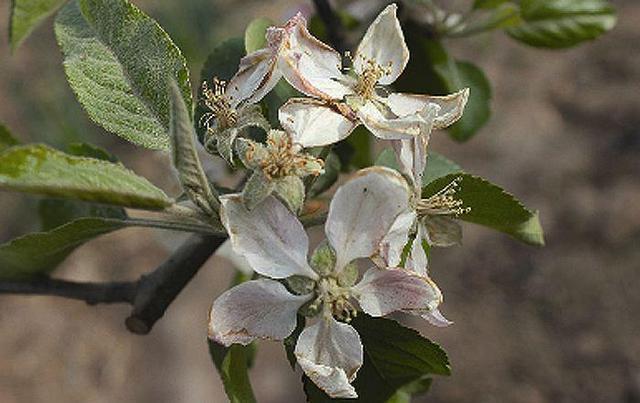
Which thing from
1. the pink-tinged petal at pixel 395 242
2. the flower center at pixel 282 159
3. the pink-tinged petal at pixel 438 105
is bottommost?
the pink-tinged petal at pixel 395 242

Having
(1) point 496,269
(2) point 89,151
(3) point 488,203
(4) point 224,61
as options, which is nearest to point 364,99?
(3) point 488,203

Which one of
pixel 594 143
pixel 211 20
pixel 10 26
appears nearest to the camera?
pixel 10 26

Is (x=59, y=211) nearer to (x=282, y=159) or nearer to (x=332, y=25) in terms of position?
(x=332, y=25)

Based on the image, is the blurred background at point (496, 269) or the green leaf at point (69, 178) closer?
the green leaf at point (69, 178)

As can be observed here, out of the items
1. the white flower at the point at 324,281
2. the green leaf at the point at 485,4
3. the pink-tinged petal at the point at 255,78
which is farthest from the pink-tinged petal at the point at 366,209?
the green leaf at the point at 485,4

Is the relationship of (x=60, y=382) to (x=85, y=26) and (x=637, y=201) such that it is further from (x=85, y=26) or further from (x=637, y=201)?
(x=85, y=26)

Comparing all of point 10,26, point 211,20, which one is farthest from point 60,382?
point 10,26

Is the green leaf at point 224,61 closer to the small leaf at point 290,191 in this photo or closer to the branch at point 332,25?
the branch at point 332,25
